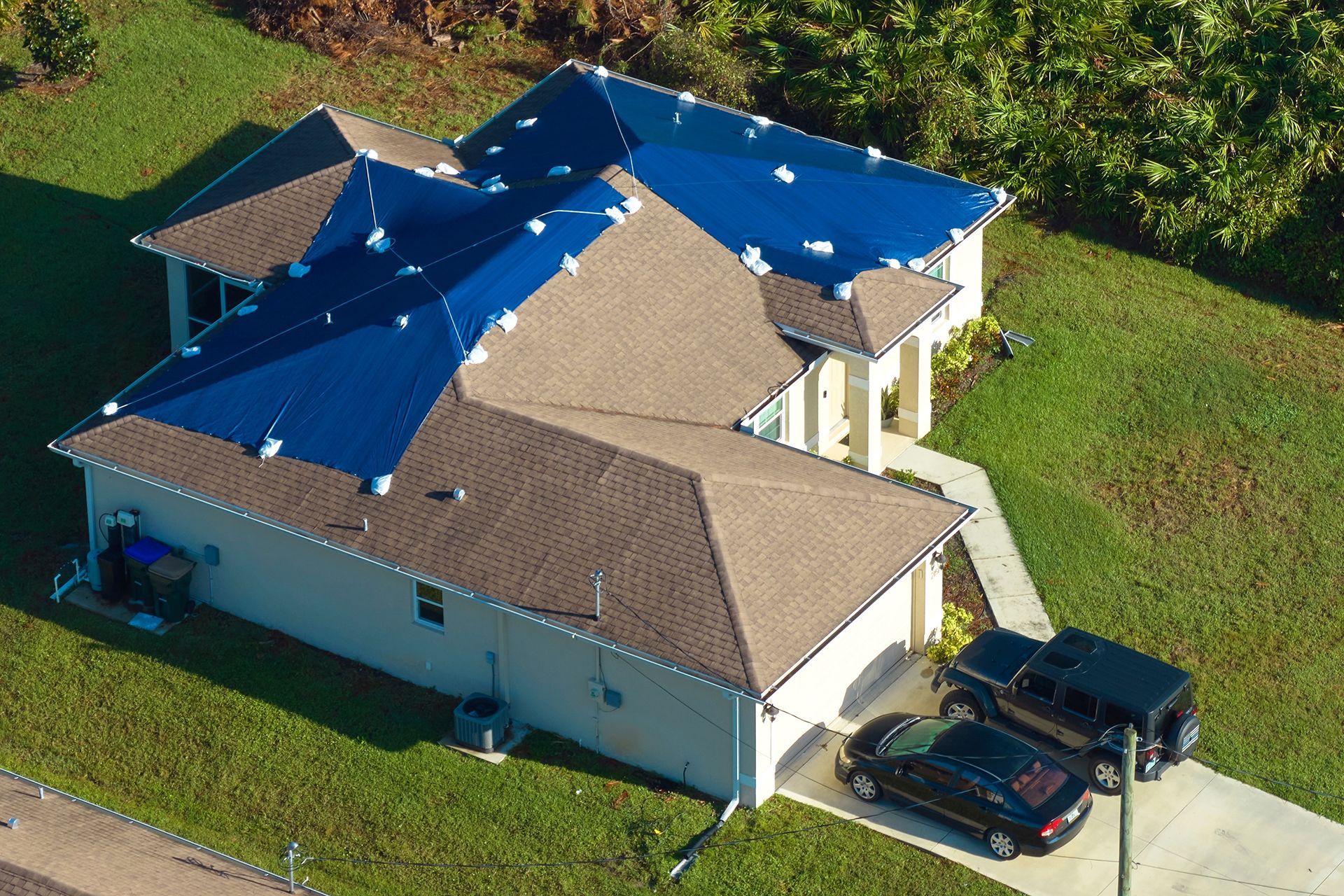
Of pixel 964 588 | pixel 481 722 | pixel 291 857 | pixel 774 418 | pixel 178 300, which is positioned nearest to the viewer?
pixel 291 857

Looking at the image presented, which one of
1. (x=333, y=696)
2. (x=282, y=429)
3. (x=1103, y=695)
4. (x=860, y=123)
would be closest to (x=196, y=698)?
(x=333, y=696)

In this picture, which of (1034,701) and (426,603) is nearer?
(1034,701)

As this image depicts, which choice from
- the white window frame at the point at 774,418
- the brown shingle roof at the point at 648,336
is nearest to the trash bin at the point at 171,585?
the brown shingle roof at the point at 648,336

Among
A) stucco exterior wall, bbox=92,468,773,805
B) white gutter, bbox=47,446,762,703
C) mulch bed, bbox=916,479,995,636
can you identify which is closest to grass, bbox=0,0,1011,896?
stucco exterior wall, bbox=92,468,773,805

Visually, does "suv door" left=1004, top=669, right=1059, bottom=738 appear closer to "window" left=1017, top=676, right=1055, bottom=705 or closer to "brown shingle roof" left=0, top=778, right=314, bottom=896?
"window" left=1017, top=676, right=1055, bottom=705

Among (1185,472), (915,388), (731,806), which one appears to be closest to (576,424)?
(731,806)

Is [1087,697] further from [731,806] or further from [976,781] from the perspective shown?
[731,806]
